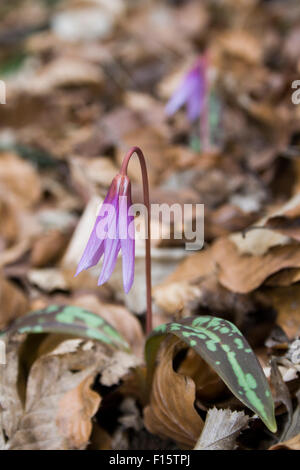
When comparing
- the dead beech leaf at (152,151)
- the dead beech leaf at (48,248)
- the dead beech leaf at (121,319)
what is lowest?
the dead beech leaf at (121,319)

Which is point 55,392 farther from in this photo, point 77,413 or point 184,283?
point 184,283

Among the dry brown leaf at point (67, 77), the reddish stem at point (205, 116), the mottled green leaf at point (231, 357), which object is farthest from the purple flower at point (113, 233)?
the dry brown leaf at point (67, 77)

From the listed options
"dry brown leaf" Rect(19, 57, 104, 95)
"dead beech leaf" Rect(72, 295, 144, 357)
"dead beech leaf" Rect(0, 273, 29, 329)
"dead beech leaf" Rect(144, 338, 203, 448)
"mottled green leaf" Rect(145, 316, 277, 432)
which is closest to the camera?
"mottled green leaf" Rect(145, 316, 277, 432)

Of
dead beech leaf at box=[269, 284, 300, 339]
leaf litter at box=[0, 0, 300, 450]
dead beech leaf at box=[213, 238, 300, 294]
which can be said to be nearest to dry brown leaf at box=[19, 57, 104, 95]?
leaf litter at box=[0, 0, 300, 450]

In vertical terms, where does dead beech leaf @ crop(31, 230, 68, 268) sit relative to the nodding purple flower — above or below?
below

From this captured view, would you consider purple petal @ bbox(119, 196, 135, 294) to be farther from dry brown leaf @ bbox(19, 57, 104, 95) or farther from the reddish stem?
dry brown leaf @ bbox(19, 57, 104, 95)

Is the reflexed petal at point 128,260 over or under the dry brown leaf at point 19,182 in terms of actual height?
under

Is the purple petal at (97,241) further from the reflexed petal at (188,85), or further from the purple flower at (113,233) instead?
the reflexed petal at (188,85)

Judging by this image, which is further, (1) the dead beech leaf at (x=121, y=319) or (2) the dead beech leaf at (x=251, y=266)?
(1) the dead beech leaf at (x=121, y=319)
